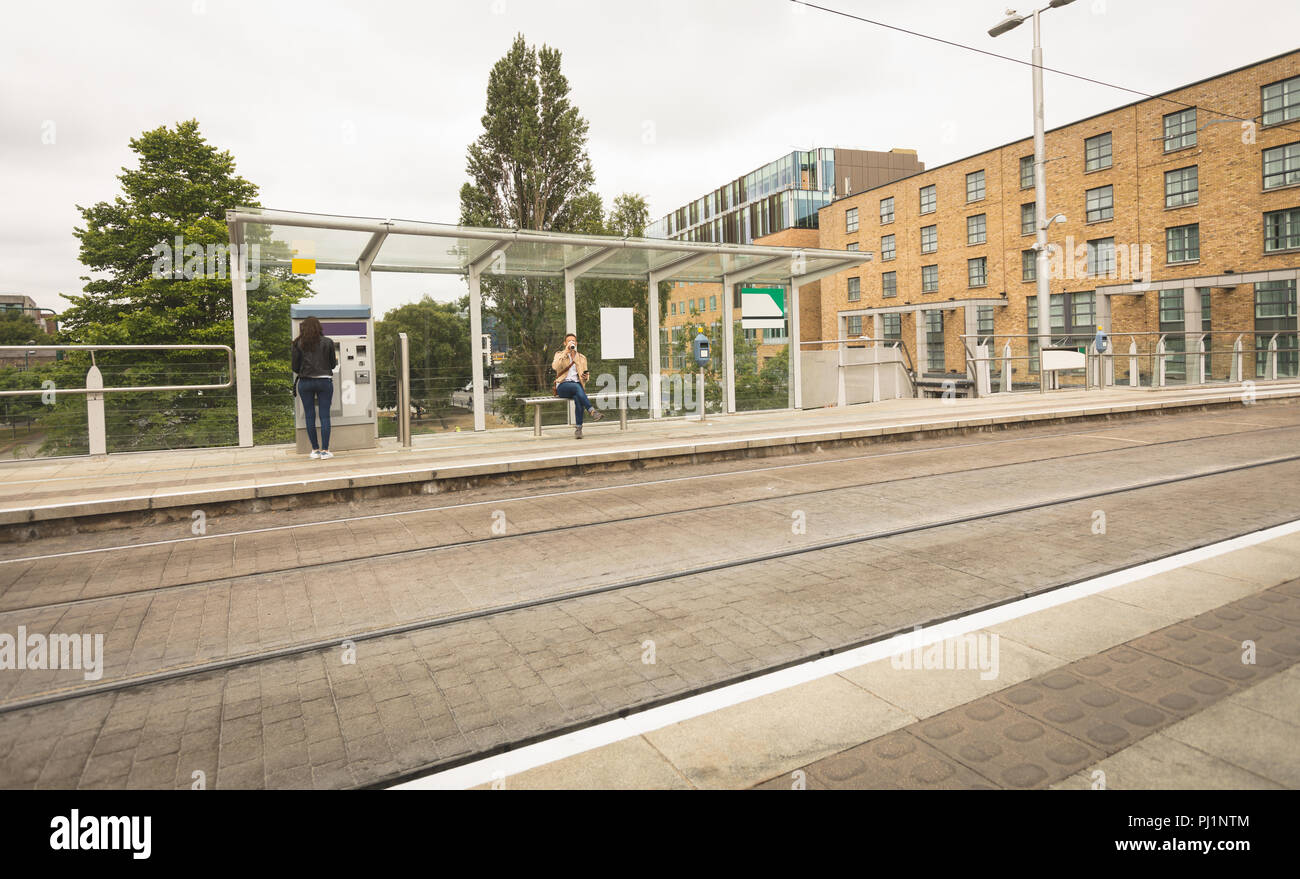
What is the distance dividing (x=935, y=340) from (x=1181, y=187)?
15430mm

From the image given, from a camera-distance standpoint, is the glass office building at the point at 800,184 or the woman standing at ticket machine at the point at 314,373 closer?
the woman standing at ticket machine at the point at 314,373

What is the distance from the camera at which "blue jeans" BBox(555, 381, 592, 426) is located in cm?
1391

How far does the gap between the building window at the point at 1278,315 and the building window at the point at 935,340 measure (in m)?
17.5

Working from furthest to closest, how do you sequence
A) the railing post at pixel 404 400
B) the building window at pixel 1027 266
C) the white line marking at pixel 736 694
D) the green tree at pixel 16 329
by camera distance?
the green tree at pixel 16 329
the building window at pixel 1027 266
the railing post at pixel 404 400
the white line marking at pixel 736 694

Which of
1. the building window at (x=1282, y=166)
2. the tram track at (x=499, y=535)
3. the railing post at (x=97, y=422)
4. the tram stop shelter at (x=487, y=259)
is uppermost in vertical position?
the building window at (x=1282, y=166)

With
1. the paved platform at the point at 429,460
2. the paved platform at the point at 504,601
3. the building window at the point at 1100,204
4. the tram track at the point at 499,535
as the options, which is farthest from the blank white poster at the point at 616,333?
the building window at the point at 1100,204

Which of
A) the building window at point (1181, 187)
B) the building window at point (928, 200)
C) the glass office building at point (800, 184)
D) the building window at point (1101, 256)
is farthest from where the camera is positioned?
the glass office building at point (800, 184)

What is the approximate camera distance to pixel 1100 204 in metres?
38.2

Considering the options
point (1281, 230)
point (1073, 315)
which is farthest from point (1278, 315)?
point (1073, 315)

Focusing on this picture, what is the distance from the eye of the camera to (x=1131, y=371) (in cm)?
2575

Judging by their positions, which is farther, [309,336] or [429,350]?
[429,350]

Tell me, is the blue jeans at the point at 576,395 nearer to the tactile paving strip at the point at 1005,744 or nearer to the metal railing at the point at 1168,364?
the tactile paving strip at the point at 1005,744

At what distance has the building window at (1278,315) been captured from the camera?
27.3m

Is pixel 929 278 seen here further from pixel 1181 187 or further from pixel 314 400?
pixel 314 400
